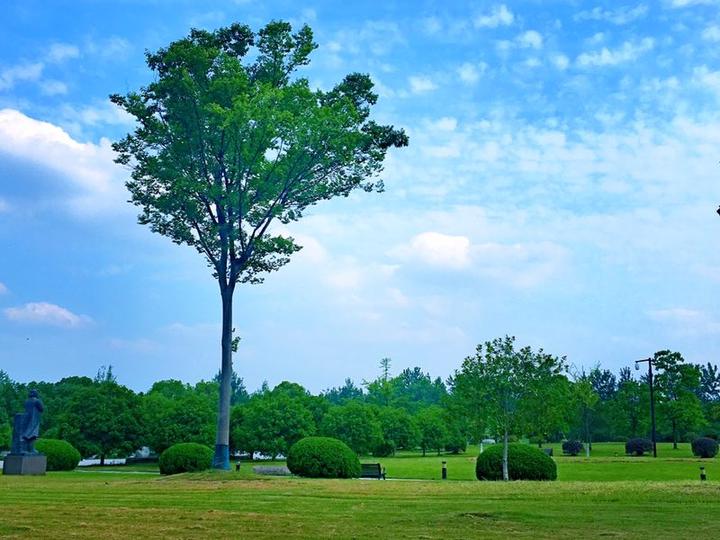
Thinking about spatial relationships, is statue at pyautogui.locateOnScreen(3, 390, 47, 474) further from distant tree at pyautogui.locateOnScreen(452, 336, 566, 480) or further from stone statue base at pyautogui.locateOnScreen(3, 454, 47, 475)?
distant tree at pyautogui.locateOnScreen(452, 336, 566, 480)

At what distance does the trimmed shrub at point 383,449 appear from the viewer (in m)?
66.6

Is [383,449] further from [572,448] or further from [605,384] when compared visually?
[605,384]

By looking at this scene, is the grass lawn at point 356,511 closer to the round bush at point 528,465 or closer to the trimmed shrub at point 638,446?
the round bush at point 528,465

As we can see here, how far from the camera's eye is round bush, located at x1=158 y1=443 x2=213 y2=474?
33.0 m

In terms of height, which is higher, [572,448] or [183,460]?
[183,460]

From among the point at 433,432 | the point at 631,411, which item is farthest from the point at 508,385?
the point at 631,411

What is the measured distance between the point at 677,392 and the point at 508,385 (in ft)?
146

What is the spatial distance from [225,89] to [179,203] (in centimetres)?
583

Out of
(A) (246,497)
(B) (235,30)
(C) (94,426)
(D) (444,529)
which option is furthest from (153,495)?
(C) (94,426)

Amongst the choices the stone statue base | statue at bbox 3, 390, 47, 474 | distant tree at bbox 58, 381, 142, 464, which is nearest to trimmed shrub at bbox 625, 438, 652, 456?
distant tree at bbox 58, 381, 142, 464

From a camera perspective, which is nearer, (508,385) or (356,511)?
(356,511)

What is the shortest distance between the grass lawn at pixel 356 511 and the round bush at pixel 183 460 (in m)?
9.46

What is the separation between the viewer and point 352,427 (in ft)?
Answer: 192

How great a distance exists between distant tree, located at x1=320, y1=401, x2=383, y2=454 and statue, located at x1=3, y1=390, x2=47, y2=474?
28858mm
